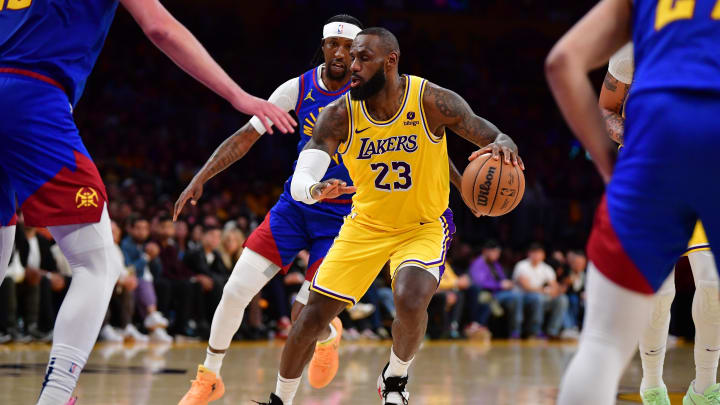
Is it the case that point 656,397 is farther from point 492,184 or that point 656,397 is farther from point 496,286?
point 496,286

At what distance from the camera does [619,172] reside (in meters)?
2.52

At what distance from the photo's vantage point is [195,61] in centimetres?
319

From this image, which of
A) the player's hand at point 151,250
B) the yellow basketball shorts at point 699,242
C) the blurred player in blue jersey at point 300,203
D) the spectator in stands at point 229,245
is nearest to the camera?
the yellow basketball shorts at point 699,242

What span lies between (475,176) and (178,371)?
396 centimetres

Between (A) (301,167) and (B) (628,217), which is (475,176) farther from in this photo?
(B) (628,217)

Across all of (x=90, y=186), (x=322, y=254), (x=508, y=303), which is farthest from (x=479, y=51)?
(x=90, y=186)

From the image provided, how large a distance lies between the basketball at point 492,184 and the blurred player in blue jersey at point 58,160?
190 centimetres

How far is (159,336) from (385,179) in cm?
659

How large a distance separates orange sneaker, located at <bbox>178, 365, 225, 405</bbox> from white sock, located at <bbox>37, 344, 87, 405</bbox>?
1.91 meters

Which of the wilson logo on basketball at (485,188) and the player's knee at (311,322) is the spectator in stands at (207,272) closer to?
the player's knee at (311,322)

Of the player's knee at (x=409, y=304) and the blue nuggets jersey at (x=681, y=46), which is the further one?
the player's knee at (x=409, y=304)

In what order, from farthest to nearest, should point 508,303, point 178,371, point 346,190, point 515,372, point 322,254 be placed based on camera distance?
point 508,303 < point 515,372 < point 178,371 < point 322,254 < point 346,190

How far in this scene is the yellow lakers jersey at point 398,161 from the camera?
4.92 m

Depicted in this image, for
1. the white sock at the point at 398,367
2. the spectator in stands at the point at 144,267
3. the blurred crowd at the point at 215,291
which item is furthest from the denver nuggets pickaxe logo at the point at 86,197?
the spectator in stands at the point at 144,267
